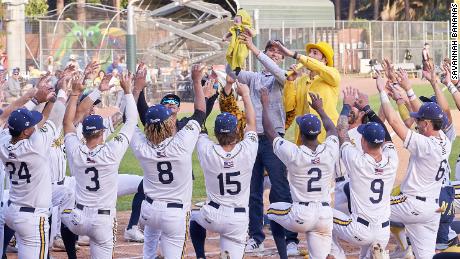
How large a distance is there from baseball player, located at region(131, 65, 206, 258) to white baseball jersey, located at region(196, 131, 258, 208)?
0.19m

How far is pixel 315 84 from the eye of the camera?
11.1m

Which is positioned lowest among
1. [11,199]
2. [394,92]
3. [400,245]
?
[400,245]

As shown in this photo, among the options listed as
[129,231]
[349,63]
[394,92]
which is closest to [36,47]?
[349,63]

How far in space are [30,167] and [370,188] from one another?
3148mm

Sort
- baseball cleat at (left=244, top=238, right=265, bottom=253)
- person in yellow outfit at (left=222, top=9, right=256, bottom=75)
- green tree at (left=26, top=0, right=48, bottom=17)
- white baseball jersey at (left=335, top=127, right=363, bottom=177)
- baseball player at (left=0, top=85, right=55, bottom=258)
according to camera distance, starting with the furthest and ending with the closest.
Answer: green tree at (left=26, top=0, right=48, bottom=17) → person in yellow outfit at (left=222, top=9, right=256, bottom=75) → baseball cleat at (left=244, top=238, right=265, bottom=253) → white baseball jersey at (left=335, top=127, right=363, bottom=177) → baseball player at (left=0, top=85, right=55, bottom=258)

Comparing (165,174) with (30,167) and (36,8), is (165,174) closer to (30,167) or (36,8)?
(30,167)

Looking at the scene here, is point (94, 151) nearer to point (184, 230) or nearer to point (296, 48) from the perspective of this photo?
point (184, 230)

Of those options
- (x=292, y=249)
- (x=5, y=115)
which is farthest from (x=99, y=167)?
(x=292, y=249)

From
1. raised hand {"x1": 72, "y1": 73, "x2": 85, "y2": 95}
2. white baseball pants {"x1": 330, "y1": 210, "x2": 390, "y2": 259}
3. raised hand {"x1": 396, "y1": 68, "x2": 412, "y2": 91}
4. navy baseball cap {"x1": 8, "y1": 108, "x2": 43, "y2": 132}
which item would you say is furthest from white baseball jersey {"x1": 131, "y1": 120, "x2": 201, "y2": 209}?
raised hand {"x1": 396, "y1": 68, "x2": 412, "y2": 91}

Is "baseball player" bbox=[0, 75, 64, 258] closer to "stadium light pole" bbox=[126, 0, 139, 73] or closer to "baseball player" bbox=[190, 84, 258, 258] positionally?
"baseball player" bbox=[190, 84, 258, 258]

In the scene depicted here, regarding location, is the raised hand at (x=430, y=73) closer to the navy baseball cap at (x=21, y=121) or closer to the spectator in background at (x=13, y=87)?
the navy baseball cap at (x=21, y=121)

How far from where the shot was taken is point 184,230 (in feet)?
29.7

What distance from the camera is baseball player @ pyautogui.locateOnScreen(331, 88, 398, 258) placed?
9242 mm

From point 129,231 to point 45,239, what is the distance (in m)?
2.51
